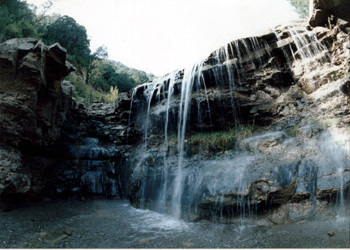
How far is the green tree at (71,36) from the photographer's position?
70.7 feet

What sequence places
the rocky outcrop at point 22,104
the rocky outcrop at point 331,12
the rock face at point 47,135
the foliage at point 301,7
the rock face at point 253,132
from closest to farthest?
the rock face at point 253,132 < the rocky outcrop at point 22,104 < the rock face at point 47,135 < the rocky outcrop at point 331,12 < the foliage at point 301,7

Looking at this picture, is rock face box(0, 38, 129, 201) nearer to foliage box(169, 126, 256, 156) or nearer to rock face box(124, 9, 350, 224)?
rock face box(124, 9, 350, 224)

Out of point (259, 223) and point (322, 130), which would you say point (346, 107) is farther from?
point (259, 223)

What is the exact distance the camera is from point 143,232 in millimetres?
4672

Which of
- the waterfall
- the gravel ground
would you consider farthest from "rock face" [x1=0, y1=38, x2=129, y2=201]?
the waterfall

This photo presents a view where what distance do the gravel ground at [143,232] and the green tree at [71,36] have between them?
65.6ft

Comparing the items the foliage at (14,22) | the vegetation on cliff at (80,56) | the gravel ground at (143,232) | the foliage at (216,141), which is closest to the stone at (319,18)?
the foliage at (216,141)

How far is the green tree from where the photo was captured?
2156 cm

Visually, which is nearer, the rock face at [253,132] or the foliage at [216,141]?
the rock face at [253,132]

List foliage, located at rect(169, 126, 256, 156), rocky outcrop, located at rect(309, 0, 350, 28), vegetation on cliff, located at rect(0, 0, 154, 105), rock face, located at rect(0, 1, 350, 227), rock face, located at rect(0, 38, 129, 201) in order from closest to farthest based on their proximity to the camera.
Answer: rock face, located at rect(0, 1, 350, 227), rock face, located at rect(0, 38, 129, 201), rocky outcrop, located at rect(309, 0, 350, 28), foliage, located at rect(169, 126, 256, 156), vegetation on cliff, located at rect(0, 0, 154, 105)

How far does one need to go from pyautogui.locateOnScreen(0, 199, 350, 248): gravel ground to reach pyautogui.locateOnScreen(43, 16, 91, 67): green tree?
19994 mm

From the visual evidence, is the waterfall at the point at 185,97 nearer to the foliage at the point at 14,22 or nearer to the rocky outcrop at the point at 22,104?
the rocky outcrop at the point at 22,104

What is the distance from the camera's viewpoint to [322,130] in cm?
572

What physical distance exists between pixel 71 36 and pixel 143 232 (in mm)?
24281
